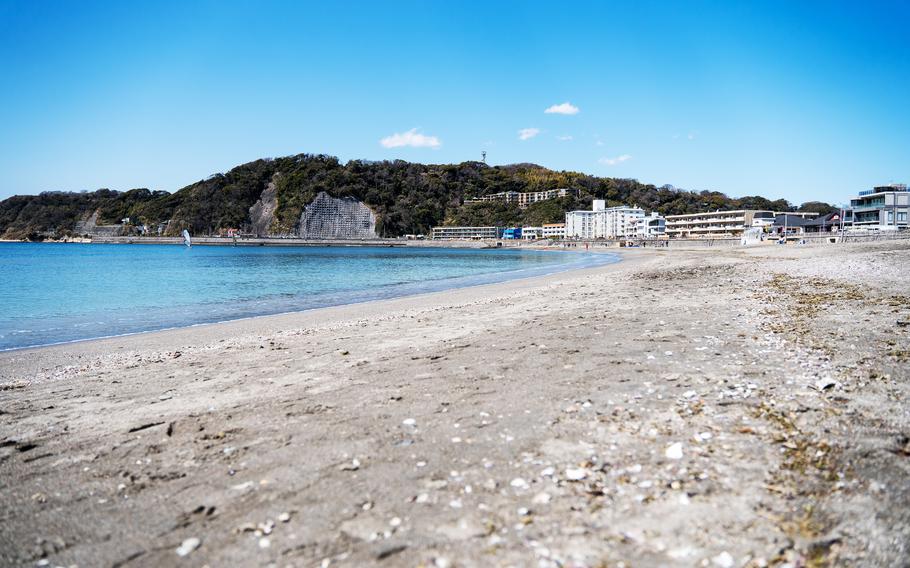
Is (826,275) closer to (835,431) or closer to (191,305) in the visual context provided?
(835,431)

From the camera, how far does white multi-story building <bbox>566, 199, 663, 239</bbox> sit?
5684 inches

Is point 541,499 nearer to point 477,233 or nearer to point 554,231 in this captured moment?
point 554,231

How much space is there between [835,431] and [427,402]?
382 cm

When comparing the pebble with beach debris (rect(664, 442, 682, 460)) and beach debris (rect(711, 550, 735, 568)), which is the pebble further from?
beach debris (rect(664, 442, 682, 460))

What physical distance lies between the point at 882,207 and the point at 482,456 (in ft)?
334

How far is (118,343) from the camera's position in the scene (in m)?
11.8

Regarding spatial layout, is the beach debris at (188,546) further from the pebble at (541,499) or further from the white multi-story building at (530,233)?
the white multi-story building at (530,233)

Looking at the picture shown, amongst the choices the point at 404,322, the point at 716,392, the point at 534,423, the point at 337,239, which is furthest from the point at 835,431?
the point at 337,239

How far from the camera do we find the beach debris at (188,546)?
3.04 metres

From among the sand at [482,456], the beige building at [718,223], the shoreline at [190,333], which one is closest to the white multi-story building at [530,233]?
the beige building at [718,223]

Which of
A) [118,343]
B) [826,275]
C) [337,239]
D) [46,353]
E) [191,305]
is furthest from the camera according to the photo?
[337,239]

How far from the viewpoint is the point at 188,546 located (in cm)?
309

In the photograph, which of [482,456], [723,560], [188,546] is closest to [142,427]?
[188,546]

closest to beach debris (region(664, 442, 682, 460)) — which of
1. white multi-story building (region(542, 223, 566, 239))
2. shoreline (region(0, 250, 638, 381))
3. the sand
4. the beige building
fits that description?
the sand
